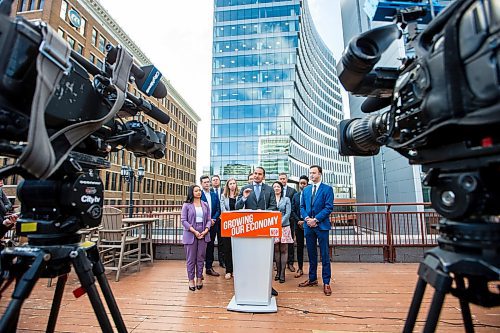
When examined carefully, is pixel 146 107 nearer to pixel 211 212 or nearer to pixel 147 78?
pixel 147 78

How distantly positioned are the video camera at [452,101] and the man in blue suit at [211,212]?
3.69m

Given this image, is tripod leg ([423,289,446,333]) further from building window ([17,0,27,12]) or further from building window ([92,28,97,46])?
building window ([92,28,97,46])

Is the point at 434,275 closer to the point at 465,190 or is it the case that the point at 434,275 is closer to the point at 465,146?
the point at 465,190

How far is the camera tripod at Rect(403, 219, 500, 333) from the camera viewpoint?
822 millimetres

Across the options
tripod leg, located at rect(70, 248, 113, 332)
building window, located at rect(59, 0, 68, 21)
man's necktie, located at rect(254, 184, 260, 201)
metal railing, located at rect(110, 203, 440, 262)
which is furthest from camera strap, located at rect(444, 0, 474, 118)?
building window, located at rect(59, 0, 68, 21)

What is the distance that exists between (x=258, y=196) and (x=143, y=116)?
9.53 ft

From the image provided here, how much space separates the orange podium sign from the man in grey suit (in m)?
1.01

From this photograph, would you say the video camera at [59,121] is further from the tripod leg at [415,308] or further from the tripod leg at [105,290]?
the tripod leg at [415,308]

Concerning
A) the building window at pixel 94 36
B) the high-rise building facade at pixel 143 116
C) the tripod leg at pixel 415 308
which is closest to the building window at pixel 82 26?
the high-rise building facade at pixel 143 116

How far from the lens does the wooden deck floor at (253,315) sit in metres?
2.46

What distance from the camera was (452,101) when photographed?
0.82 meters

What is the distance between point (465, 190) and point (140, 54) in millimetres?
36080

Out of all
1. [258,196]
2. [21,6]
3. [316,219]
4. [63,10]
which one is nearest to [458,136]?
[316,219]

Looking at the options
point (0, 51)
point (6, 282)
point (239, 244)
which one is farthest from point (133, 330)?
point (0, 51)
